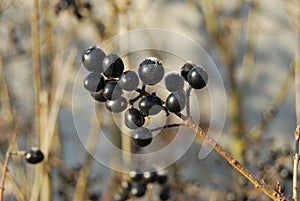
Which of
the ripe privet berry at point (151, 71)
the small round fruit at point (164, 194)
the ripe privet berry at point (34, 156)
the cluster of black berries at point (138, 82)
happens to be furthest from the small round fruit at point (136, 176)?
the ripe privet berry at point (151, 71)

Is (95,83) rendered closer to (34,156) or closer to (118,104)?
(118,104)

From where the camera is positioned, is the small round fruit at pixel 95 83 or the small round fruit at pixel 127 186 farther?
the small round fruit at pixel 127 186

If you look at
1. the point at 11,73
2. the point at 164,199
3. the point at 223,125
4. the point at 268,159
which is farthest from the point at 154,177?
the point at 11,73

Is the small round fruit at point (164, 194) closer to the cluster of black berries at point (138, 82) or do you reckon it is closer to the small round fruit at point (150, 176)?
the small round fruit at point (150, 176)

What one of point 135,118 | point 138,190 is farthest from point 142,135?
point 138,190

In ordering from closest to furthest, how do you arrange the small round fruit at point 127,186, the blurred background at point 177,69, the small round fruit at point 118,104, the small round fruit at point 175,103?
the small round fruit at point 175,103 → the small round fruit at point 118,104 → the small round fruit at point 127,186 → the blurred background at point 177,69

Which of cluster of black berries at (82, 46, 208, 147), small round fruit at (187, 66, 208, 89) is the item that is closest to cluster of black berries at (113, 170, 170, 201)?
cluster of black berries at (82, 46, 208, 147)
